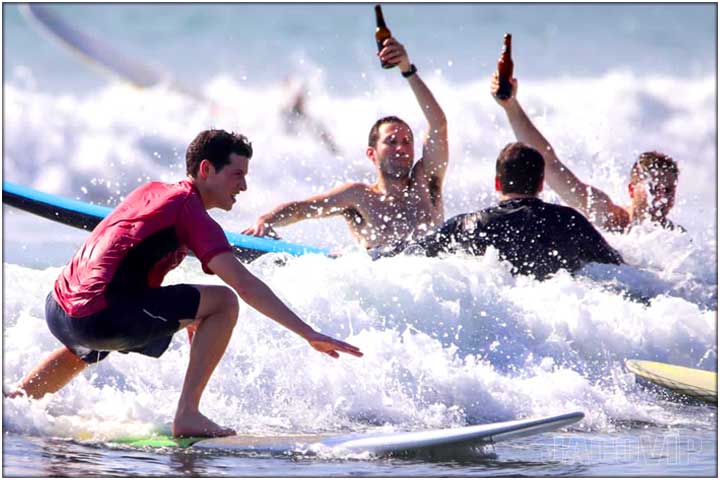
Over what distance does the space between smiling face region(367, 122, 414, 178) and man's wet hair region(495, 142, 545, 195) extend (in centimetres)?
95

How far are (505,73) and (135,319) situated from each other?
3557 millimetres

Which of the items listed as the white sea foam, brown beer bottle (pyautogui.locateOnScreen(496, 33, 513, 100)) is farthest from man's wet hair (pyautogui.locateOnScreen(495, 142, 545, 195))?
brown beer bottle (pyautogui.locateOnScreen(496, 33, 513, 100))

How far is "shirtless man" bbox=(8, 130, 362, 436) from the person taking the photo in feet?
14.0

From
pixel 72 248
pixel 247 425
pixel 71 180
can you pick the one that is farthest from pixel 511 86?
pixel 71 180

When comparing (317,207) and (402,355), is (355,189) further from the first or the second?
(402,355)

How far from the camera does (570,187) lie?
7773 mm

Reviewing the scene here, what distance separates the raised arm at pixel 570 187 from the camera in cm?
772

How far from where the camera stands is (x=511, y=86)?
7352 millimetres

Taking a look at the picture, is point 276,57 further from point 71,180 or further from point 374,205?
point 374,205

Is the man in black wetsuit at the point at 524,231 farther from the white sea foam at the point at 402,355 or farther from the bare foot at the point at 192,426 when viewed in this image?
the bare foot at the point at 192,426

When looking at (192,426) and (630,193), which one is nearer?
(192,426)

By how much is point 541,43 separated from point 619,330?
14.3m

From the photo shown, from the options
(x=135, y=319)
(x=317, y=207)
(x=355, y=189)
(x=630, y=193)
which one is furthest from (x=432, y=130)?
(x=135, y=319)

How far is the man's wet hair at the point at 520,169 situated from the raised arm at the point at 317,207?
1.24 metres
